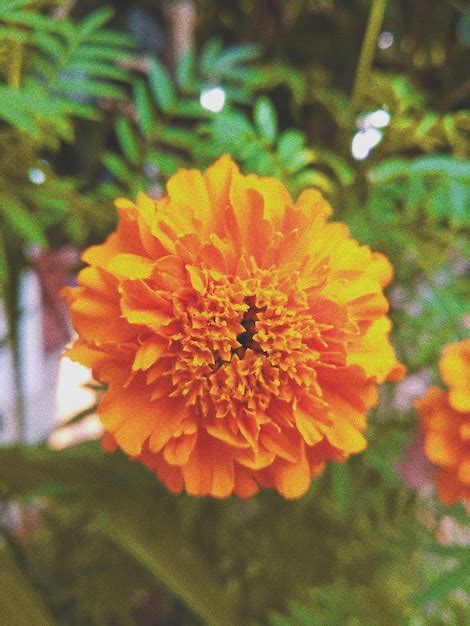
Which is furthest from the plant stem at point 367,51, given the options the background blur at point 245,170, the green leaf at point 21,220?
the green leaf at point 21,220

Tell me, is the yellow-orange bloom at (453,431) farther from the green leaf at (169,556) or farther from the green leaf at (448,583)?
the green leaf at (169,556)

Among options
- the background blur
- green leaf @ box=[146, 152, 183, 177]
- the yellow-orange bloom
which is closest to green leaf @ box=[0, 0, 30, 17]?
the background blur

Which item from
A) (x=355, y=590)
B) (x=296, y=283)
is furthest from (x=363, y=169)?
(x=355, y=590)

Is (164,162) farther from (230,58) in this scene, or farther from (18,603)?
(18,603)

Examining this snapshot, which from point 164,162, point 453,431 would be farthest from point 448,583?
point 164,162

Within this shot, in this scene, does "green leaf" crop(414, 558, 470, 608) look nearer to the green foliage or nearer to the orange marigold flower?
the orange marigold flower

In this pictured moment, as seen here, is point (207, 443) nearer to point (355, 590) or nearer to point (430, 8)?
point (355, 590)
